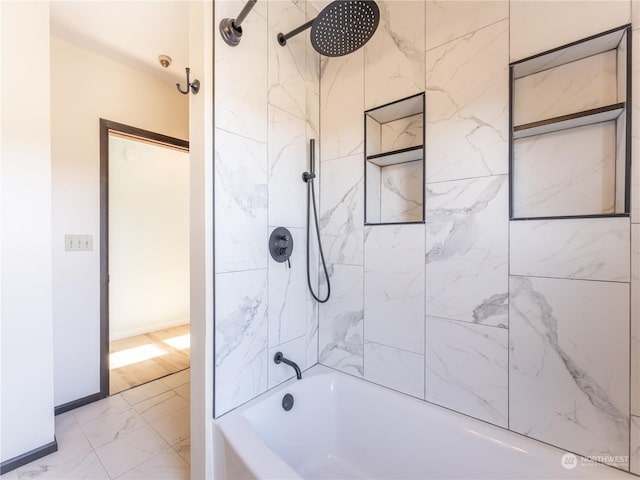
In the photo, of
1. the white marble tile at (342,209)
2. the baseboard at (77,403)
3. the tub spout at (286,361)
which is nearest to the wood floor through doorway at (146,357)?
the baseboard at (77,403)

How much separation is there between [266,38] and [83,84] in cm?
155

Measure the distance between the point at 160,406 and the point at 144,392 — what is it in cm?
29

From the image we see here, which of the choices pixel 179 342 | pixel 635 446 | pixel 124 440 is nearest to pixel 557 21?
pixel 635 446

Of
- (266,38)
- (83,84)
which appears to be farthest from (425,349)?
(83,84)

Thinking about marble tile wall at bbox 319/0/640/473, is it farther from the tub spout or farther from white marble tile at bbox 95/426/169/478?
white marble tile at bbox 95/426/169/478

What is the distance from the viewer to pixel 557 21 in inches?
39.8

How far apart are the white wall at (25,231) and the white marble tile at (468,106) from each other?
201 centimetres

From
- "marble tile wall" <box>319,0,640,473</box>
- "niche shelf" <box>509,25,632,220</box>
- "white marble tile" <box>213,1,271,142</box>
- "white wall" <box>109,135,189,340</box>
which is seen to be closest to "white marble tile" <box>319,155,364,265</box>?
"marble tile wall" <box>319,0,640,473</box>

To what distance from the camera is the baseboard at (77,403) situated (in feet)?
6.26

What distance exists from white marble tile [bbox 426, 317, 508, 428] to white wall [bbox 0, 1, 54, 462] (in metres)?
2.04

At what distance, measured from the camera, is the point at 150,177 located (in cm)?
355

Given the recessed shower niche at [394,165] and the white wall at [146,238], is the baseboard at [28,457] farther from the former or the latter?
the recessed shower niche at [394,165]

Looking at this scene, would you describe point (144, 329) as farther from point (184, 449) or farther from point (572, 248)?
point (572, 248)

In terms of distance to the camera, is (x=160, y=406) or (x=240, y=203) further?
(x=160, y=406)
